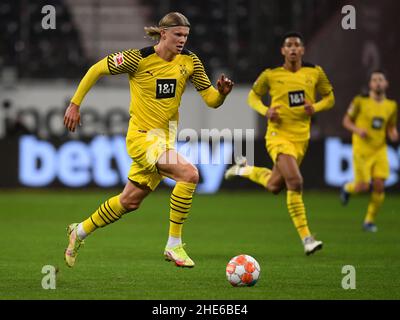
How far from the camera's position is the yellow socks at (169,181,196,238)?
26.6 ft

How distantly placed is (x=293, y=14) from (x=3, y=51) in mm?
6367

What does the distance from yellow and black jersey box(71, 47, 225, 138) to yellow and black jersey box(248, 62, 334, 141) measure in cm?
222

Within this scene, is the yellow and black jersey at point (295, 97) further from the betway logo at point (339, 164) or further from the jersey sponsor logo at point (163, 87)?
the betway logo at point (339, 164)

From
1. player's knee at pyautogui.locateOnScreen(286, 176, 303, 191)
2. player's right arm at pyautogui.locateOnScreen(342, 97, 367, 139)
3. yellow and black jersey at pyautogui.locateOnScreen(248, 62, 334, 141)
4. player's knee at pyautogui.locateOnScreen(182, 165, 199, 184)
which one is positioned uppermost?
yellow and black jersey at pyautogui.locateOnScreen(248, 62, 334, 141)

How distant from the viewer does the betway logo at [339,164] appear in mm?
18281

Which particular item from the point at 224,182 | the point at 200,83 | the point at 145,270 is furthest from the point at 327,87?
the point at 224,182

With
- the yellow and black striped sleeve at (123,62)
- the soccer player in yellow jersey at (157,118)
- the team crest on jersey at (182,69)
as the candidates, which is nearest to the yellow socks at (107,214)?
the soccer player in yellow jersey at (157,118)

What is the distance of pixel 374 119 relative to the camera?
13.7m

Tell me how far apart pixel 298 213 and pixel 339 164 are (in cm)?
877

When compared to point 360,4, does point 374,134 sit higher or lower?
lower

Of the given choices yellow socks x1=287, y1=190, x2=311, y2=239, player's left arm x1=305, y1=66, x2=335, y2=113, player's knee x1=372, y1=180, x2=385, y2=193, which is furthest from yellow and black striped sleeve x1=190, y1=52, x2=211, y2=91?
player's knee x1=372, y1=180, x2=385, y2=193

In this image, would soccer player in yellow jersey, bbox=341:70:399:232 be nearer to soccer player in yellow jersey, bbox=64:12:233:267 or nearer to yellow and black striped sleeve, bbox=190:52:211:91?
yellow and black striped sleeve, bbox=190:52:211:91

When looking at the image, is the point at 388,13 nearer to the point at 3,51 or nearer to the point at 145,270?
the point at 3,51

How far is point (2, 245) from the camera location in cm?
1061
